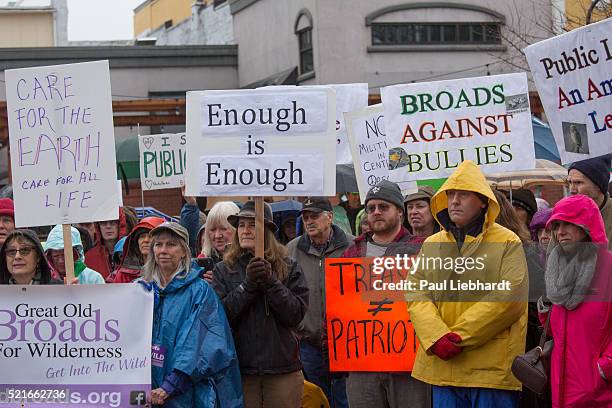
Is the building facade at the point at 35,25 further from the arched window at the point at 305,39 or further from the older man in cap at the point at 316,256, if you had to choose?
the older man in cap at the point at 316,256

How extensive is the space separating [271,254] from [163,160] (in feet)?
20.9

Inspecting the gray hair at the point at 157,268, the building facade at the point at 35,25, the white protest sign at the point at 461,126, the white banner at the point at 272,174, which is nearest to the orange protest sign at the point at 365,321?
the white banner at the point at 272,174

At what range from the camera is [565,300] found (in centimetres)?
559

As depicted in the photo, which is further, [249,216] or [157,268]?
[249,216]

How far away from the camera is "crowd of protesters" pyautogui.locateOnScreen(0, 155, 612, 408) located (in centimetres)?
558

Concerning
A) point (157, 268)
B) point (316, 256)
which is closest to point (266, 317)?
point (157, 268)

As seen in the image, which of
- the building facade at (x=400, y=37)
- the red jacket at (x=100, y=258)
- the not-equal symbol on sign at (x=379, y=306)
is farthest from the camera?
the building facade at (x=400, y=37)

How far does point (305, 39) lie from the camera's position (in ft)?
97.2

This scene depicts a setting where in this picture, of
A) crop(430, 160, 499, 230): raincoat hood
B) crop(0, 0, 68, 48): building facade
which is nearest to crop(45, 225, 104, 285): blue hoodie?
crop(430, 160, 499, 230): raincoat hood

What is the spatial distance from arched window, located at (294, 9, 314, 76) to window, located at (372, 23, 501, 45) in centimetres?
167

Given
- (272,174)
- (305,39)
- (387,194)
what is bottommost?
(387,194)

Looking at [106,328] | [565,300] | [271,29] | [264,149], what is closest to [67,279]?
[106,328]

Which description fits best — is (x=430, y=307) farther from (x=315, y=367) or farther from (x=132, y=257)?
(x=132, y=257)

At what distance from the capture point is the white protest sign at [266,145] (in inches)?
263
